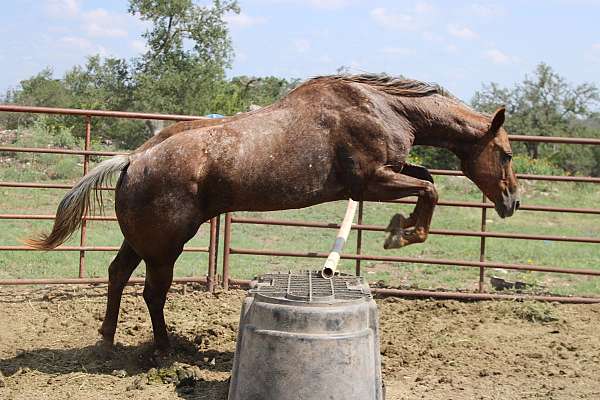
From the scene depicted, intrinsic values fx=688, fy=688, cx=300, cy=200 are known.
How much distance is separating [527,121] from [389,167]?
89.2ft

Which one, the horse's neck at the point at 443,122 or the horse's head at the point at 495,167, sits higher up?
the horse's neck at the point at 443,122

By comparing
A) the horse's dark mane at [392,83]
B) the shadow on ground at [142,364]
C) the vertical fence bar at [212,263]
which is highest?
the horse's dark mane at [392,83]

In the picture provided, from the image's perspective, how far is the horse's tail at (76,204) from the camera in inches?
184

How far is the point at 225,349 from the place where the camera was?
5.15 meters

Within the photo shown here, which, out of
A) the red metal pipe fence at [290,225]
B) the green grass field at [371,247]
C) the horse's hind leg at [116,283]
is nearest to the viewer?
the horse's hind leg at [116,283]

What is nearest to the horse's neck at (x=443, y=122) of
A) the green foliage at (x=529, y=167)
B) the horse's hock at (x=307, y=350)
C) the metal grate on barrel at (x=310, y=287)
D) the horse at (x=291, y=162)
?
the horse at (x=291, y=162)

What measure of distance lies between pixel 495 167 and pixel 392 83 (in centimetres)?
93

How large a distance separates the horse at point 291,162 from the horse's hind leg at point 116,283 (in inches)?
12.8

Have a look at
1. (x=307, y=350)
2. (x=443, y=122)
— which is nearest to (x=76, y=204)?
(x=307, y=350)

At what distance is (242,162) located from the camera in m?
4.39

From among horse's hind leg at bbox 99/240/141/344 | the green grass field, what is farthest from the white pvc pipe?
the green grass field

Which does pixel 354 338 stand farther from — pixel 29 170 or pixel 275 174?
pixel 29 170

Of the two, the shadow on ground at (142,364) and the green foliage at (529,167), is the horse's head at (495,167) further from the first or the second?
the green foliage at (529,167)

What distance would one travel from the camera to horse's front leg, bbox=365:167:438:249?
4.29 metres
